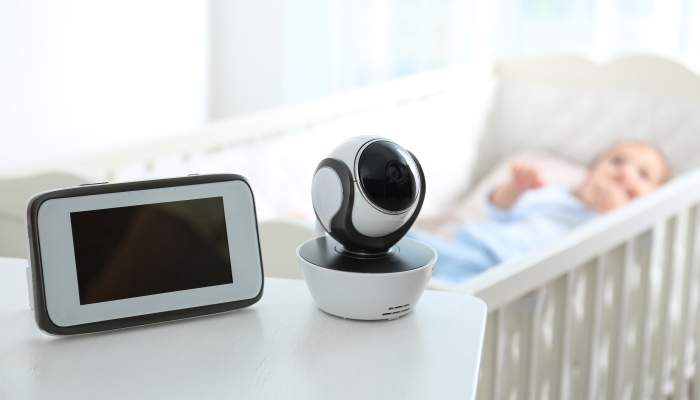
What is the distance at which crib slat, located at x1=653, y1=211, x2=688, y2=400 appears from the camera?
1.24 meters

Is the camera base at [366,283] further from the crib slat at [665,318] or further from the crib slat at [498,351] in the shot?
the crib slat at [665,318]

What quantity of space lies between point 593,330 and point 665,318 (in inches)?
11.4

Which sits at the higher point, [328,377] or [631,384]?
[328,377]

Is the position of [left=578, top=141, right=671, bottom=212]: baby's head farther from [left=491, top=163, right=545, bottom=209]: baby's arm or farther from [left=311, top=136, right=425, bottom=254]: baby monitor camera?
[left=311, top=136, right=425, bottom=254]: baby monitor camera

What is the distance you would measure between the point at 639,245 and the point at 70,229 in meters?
0.96

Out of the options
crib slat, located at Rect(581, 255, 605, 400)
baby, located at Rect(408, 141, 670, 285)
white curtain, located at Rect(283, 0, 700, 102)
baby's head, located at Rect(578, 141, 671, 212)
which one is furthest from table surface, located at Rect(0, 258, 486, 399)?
white curtain, located at Rect(283, 0, 700, 102)

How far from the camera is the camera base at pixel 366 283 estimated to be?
1.56ft

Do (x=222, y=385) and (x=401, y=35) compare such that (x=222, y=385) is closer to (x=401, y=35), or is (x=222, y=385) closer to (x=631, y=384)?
(x=631, y=384)

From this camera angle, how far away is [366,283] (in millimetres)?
474

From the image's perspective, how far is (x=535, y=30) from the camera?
2.24m

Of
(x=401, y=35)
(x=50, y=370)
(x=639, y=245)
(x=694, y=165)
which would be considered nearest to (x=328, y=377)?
(x=50, y=370)

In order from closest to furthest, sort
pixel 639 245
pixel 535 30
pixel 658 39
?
pixel 639 245 → pixel 658 39 → pixel 535 30

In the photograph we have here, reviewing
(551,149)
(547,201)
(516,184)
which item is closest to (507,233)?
(547,201)

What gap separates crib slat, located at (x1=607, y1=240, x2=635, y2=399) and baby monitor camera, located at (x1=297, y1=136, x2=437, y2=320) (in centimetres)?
72
